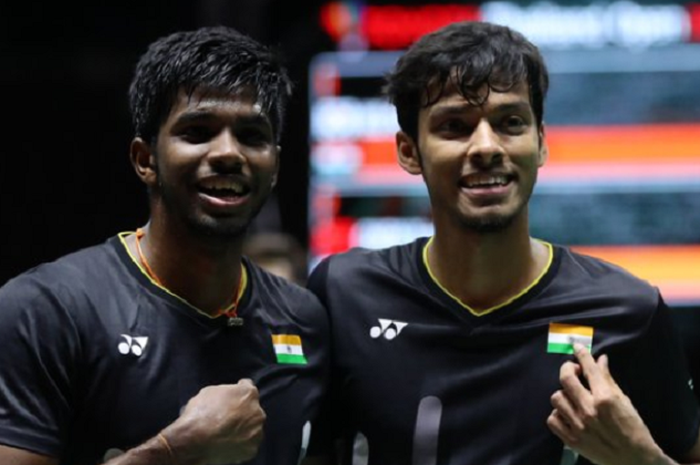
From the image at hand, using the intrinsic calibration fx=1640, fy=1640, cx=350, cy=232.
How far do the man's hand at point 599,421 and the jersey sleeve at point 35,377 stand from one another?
3.40 feet

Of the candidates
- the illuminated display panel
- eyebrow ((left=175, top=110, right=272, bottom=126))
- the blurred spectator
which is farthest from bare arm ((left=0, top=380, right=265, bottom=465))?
the illuminated display panel

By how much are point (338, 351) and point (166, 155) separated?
2.06 feet

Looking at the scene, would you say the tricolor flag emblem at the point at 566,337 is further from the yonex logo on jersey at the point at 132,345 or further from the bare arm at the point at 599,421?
the yonex logo on jersey at the point at 132,345

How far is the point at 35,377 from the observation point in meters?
3.36

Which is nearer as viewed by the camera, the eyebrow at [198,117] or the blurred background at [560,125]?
the eyebrow at [198,117]

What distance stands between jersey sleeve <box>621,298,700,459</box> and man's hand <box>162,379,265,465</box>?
86 centimetres

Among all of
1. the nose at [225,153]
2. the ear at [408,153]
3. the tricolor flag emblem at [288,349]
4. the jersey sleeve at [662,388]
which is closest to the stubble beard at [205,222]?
the nose at [225,153]

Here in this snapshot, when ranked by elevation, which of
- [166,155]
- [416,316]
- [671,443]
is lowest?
[671,443]

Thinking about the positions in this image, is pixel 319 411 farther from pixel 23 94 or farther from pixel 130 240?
pixel 23 94

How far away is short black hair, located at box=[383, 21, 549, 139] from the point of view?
3.73 metres

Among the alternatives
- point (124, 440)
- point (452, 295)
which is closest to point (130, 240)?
point (124, 440)

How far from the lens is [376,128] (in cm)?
638

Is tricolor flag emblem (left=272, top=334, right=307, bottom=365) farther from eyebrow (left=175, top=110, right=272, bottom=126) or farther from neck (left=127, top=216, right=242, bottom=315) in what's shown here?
eyebrow (left=175, top=110, right=272, bottom=126)

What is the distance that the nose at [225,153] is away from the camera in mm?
3557
